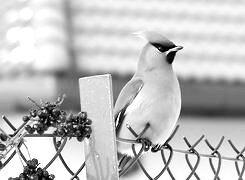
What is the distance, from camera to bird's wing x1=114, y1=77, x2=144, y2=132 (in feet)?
7.41

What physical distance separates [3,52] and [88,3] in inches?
33.1

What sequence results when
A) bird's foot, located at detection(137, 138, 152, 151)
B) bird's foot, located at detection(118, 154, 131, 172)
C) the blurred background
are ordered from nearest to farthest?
bird's foot, located at detection(137, 138, 152, 151) < bird's foot, located at detection(118, 154, 131, 172) < the blurred background

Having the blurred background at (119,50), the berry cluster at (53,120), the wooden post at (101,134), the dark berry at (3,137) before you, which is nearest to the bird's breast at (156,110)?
the wooden post at (101,134)

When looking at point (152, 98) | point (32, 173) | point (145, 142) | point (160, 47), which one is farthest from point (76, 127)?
point (160, 47)

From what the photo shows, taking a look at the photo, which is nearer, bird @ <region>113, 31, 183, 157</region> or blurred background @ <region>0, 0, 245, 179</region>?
bird @ <region>113, 31, 183, 157</region>

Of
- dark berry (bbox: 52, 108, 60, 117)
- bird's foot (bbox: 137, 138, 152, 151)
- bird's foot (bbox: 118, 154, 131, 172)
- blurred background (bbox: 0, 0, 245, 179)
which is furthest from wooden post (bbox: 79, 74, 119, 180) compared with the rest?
blurred background (bbox: 0, 0, 245, 179)

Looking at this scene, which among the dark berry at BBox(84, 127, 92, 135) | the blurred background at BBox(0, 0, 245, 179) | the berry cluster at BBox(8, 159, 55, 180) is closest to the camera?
the berry cluster at BBox(8, 159, 55, 180)

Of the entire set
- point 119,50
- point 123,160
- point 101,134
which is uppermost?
point 119,50

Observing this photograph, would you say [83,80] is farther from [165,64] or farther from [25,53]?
[25,53]

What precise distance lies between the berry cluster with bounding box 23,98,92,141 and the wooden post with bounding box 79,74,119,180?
92 millimetres

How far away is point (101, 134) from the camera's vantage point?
5.63 ft

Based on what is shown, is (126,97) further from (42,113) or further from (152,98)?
(42,113)

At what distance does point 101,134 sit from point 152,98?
0.53 m

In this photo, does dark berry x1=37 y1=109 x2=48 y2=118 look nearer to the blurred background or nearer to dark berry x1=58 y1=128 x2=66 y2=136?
dark berry x1=58 y1=128 x2=66 y2=136
